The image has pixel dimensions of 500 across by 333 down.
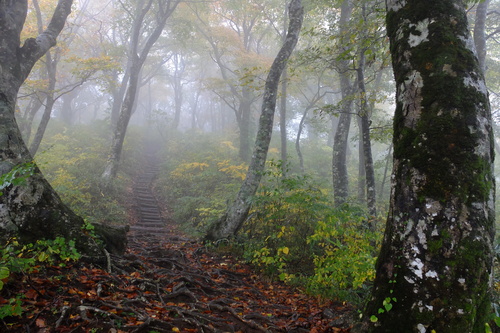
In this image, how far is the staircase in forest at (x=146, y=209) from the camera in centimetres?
1077

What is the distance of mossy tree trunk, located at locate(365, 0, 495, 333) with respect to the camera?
2.11 metres

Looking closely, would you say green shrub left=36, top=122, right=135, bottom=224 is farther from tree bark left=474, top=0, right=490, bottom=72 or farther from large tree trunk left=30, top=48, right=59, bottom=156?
tree bark left=474, top=0, right=490, bottom=72

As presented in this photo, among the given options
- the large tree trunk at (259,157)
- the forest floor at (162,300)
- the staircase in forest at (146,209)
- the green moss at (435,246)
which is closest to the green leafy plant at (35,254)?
the forest floor at (162,300)

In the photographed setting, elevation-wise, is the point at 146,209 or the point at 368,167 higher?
the point at 368,167

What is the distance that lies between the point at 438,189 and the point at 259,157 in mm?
6203

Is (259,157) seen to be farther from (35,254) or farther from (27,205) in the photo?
(35,254)

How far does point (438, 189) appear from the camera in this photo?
2281 millimetres

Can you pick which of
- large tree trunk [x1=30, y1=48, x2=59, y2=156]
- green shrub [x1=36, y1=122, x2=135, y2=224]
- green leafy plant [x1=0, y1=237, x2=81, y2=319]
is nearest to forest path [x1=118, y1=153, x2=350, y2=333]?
green leafy plant [x1=0, y1=237, x2=81, y2=319]

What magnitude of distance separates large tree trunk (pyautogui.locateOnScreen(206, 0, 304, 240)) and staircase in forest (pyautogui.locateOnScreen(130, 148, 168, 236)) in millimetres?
3406

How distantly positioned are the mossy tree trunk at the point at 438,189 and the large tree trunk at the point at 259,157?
16.0ft

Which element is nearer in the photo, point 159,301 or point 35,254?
point 35,254

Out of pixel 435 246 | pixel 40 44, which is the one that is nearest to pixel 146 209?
pixel 40 44

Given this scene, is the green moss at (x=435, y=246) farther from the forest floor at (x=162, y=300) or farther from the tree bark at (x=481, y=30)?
the tree bark at (x=481, y=30)

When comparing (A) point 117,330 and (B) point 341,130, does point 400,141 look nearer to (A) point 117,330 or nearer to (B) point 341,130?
(A) point 117,330
